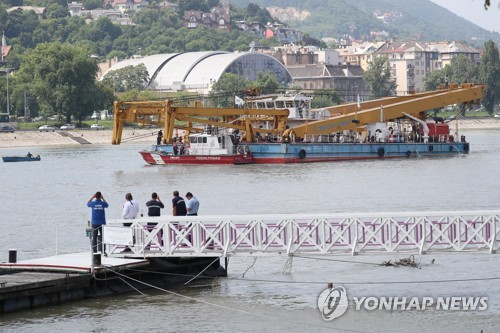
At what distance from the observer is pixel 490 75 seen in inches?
7603

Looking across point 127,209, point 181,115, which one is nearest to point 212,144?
point 181,115

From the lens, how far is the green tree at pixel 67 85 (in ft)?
533

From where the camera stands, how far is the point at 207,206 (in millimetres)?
56281

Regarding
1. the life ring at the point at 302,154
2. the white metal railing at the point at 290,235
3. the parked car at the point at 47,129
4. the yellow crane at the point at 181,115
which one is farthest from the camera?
the parked car at the point at 47,129

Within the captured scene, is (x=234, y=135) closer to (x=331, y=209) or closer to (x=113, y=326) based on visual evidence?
(x=331, y=209)

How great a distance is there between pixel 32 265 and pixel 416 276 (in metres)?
9.99

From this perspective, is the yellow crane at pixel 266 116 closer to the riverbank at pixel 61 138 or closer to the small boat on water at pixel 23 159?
the small boat on water at pixel 23 159

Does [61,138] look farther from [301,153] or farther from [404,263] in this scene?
[404,263]

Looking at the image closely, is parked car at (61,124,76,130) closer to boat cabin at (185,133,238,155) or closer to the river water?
the river water

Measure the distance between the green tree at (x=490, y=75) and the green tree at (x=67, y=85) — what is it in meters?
62.2

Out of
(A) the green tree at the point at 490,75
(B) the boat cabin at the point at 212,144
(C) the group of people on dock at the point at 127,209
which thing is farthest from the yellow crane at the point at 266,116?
(A) the green tree at the point at 490,75

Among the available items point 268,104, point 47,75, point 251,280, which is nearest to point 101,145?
point 47,75

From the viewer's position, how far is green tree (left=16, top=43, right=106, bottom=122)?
162 metres

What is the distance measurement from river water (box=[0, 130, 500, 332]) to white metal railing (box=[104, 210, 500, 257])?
1163 millimetres
